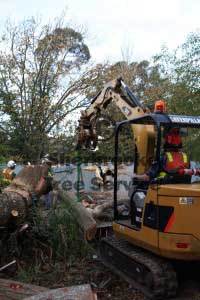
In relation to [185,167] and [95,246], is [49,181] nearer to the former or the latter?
[95,246]

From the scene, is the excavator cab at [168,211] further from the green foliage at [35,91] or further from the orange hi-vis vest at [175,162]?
the green foliage at [35,91]

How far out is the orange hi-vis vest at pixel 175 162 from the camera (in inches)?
177

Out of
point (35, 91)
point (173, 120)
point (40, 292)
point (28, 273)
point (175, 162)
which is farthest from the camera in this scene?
point (35, 91)

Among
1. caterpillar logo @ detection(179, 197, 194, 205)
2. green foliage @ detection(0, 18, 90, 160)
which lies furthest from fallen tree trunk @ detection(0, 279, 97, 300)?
green foliage @ detection(0, 18, 90, 160)

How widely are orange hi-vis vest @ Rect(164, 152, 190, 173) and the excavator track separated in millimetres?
1131

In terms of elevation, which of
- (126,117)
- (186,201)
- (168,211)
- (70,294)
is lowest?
(70,294)

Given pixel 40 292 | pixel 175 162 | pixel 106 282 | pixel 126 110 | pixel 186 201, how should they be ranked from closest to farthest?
pixel 40 292 → pixel 186 201 → pixel 175 162 → pixel 106 282 → pixel 126 110

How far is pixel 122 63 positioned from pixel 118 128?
18257 mm

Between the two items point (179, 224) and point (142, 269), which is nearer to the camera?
point (179, 224)

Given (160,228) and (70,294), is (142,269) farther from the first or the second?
(70,294)

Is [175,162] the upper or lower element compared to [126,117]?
lower

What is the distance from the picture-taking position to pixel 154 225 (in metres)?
4.27

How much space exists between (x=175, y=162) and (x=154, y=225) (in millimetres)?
823

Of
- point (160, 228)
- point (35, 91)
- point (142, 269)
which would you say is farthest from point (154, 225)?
point (35, 91)
